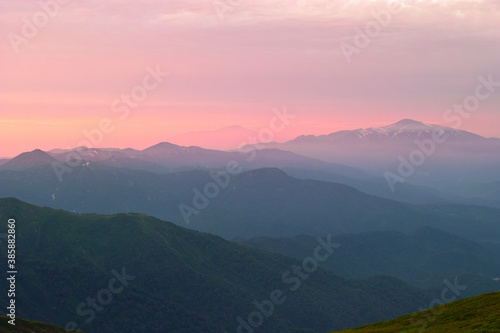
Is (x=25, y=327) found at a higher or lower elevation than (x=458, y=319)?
higher

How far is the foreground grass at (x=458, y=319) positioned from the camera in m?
54.8

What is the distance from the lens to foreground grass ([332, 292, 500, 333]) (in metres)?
54.8

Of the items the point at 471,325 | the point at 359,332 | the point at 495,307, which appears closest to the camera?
the point at 471,325

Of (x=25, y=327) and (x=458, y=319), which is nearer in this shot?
(x=458, y=319)

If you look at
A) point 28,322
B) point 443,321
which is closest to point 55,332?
point 28,322

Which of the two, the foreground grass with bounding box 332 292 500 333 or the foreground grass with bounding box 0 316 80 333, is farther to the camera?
the foreground grass with bounding box 0 316 80 333

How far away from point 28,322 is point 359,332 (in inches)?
3601

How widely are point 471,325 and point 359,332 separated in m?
17.9

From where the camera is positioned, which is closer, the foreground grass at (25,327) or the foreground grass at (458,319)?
the foreground grass at (458,319)

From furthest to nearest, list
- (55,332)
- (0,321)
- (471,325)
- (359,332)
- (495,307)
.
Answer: (55,332), (0,321), (359,332), (495,307), (471,325)

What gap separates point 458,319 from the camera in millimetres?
62906

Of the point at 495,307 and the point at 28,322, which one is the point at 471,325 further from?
the point at 28,322

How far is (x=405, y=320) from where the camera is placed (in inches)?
2827

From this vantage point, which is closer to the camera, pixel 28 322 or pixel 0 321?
pixel 0 321
